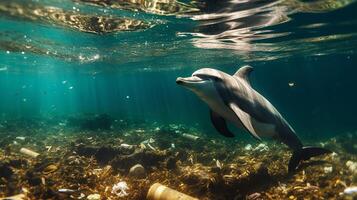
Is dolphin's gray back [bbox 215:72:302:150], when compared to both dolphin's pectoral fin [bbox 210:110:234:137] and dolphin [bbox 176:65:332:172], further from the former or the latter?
dolphin's pectoral fin [bbox 210:110:234:137]

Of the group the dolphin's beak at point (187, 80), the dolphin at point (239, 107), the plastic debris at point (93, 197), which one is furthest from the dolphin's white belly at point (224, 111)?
the plastic debris at point (93, 197)

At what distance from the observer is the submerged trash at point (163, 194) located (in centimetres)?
730

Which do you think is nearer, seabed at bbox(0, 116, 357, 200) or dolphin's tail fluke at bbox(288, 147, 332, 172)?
seabed at bbox(0, 116, 357, 200)

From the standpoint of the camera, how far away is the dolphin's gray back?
27.4 ft

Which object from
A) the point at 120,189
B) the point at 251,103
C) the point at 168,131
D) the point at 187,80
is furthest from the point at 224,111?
the point at 168,131

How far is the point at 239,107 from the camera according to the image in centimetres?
863

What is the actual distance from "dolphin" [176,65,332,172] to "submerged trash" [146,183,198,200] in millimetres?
2064

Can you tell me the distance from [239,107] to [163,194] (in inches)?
116

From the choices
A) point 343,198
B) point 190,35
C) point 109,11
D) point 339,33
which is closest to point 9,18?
point 109,11

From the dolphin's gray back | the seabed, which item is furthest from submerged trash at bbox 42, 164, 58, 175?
the dolphin's gray back

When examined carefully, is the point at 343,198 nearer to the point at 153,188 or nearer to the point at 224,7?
the point at 153,188

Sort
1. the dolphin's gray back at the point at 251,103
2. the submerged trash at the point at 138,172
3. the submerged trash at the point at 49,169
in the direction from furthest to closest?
the submerged trash at the point at 138,172 → the submerged trash at the point at 49,169 → the dolphin's gray back at the point at 251,103

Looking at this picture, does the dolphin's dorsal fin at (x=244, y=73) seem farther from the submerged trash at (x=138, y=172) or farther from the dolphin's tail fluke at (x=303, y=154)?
the submerged trash at (x=138, y=172)

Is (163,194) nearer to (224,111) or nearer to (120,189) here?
(120,189)
